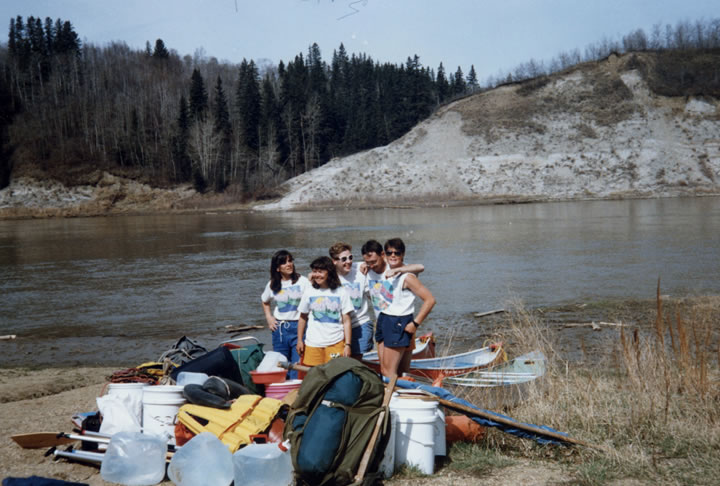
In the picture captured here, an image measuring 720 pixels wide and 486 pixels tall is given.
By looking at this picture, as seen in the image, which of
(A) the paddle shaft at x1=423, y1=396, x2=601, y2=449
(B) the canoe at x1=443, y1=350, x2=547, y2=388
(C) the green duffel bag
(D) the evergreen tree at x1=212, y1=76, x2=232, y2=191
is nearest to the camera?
(A) the paddle shaft at x1=423, y1=396, x2=601, y2=449

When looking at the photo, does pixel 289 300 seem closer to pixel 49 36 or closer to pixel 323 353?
pixel 323 353

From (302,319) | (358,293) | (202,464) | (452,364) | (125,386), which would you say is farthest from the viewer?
(452,364)

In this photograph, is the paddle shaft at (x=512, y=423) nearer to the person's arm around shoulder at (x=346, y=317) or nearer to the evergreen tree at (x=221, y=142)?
the person's arm around shoulder at (x=346, y=317)

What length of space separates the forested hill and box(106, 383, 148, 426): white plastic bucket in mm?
67532

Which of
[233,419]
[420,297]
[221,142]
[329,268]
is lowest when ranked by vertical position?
[233,419]

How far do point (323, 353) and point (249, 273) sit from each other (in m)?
14.3

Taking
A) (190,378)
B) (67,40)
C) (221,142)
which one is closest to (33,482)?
(190,378)

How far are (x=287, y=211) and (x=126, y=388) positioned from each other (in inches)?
2210

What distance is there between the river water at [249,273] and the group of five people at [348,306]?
448 centimetres

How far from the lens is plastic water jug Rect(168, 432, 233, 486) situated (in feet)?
14.6

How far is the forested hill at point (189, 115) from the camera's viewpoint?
7688 centimetres

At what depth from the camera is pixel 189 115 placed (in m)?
81.4

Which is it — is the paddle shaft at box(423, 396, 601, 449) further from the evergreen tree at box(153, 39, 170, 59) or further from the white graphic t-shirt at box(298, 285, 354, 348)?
the evergreen tree at box(153, 39, 170, 59)

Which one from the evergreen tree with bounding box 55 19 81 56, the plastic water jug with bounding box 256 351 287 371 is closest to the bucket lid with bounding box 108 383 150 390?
the plastic water jug with bounding box 256 351 287 371
